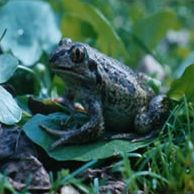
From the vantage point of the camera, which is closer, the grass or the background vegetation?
the grass

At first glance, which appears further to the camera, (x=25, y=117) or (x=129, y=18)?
(x=129, y=18)

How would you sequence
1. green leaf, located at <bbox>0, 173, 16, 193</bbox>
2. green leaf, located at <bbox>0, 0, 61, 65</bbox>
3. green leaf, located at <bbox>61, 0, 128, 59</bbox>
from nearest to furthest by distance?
green leaf, located at <bbox>0, 173, 16, 193</bbox>, green leaf, located at <bbox>0, 0, 61, 65</bbox>, green leaf, located at <bbox>61, 0, 128, 59</bbox>

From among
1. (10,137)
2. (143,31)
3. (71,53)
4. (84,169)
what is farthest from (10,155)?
(143,31)

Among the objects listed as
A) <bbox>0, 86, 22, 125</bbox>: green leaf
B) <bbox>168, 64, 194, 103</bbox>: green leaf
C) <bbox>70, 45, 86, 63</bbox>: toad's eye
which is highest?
<bbox>70, 45, 86, 63</bbox>: toad's eye

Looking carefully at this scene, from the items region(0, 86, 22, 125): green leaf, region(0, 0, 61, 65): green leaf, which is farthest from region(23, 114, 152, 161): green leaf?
region(0, 0, 61, 65): green leaf

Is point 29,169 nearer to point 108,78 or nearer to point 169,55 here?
point 108,78

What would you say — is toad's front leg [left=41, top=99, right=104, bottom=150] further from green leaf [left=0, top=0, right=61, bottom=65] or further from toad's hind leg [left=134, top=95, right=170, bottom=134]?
green leaf [left=0, top=0, right=61, bottom=65]

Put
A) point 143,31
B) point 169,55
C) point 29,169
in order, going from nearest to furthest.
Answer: point 29,169 → point 143,31 → point 169,55

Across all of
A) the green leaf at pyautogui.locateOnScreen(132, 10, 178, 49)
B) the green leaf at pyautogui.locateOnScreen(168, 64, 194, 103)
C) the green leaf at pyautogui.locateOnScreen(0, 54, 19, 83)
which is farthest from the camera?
the green leaf at pyautogui.locateOnScreen(132, 10, 178, 49)
